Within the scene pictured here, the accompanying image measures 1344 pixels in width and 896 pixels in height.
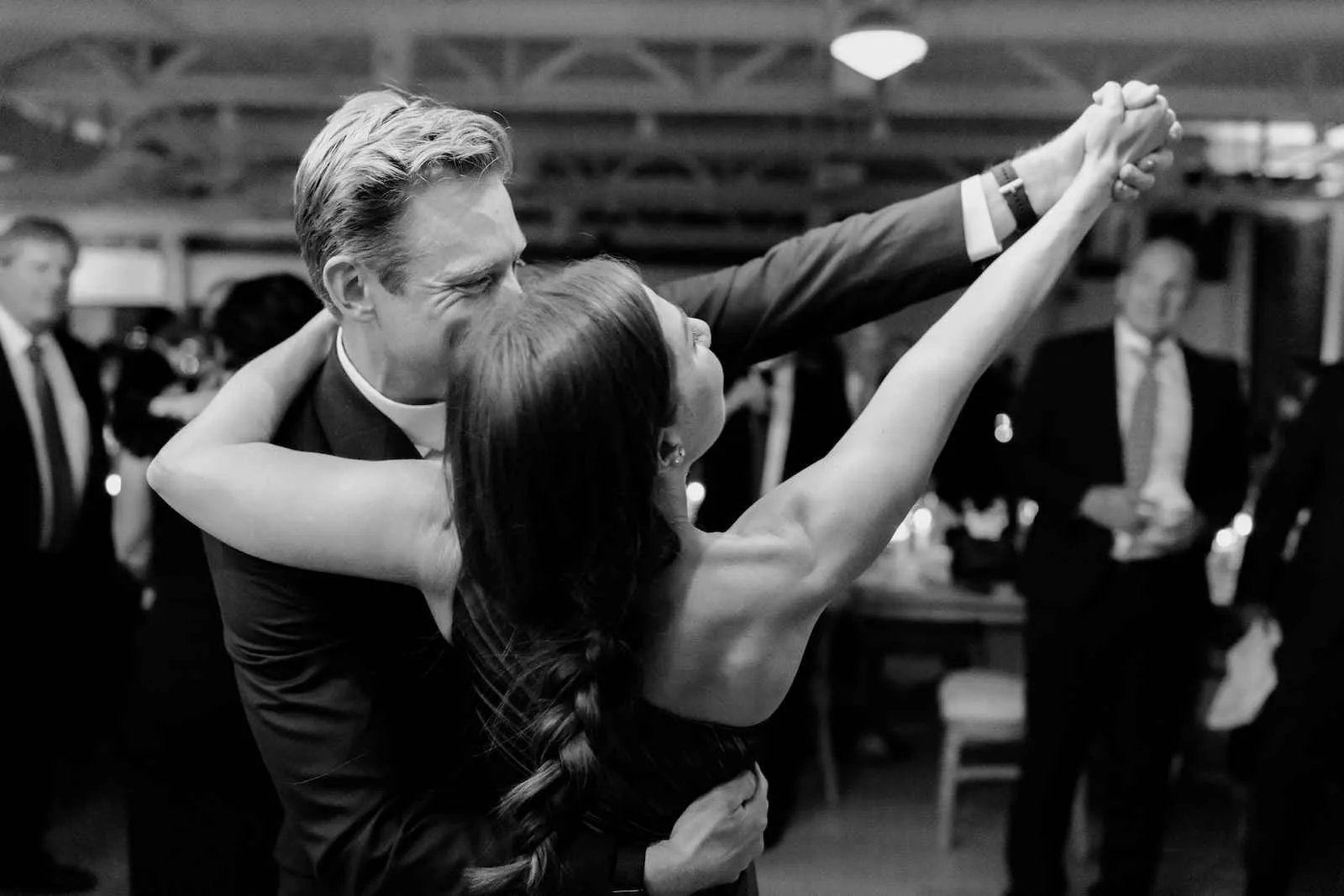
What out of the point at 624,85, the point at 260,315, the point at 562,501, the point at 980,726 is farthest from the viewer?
the point at 624,85

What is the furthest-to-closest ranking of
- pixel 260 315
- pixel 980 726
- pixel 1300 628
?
pixel 980 726, pixel 1300 628, pixel 260 315

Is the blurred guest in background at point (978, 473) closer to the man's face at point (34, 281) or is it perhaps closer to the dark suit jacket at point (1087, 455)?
the dark suit jacket at point (1087, 455)

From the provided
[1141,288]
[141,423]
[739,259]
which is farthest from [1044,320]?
[141,423]

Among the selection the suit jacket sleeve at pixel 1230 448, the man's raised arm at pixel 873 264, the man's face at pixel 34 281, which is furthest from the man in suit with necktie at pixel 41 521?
the suit jacket sleeve at pixel 1230 448

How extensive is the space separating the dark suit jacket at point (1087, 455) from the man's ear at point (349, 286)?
8.10 feet

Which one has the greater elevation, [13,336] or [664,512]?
[13,336]

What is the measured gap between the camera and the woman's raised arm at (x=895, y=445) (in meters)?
1.04

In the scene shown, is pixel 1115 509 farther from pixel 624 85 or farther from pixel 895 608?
pixel 624 85

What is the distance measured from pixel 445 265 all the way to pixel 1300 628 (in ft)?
9.03

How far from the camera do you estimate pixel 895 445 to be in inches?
40.9

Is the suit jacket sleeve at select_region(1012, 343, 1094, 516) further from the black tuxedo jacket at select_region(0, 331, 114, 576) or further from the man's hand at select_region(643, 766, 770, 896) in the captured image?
the black tuxedo jacket at select_region(0, 331, 114, 576)

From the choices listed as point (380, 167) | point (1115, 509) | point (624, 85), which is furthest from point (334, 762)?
point (624, 85)

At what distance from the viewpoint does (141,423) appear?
256 cm

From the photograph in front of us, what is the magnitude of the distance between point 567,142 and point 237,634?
9.01m
